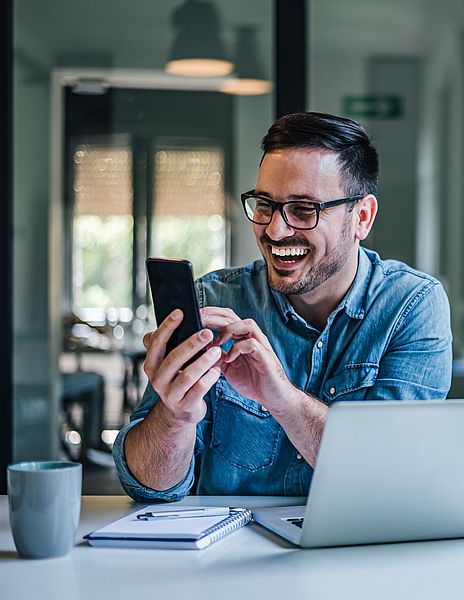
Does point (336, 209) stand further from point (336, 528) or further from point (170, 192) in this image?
point (170, 192)

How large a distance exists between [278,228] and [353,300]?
0.22m

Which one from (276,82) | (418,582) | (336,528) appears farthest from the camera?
(276,82)

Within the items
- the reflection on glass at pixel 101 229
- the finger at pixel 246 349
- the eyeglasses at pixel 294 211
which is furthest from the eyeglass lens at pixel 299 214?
the reflection on glass at pixel 101 229

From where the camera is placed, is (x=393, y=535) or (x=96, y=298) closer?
(x=393, y=535)

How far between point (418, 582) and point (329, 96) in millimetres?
2258

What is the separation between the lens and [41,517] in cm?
119

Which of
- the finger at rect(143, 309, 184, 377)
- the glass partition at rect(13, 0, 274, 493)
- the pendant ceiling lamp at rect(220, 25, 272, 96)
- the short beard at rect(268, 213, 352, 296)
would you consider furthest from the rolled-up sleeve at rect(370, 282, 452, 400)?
the pendant ceiling lamp at rect(220, 25, 272, 96)

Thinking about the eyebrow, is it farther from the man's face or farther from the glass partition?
the glass partition

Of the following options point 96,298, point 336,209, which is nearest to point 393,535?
point 336,209

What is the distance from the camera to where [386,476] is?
4.03ft

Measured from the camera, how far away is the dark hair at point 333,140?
188cm

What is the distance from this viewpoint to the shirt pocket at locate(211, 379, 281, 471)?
71.9 inches

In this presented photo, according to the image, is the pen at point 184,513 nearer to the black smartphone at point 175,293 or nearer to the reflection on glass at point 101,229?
the black smartphone at point 175,293

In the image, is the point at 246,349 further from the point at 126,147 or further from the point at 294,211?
the point at 126,147
